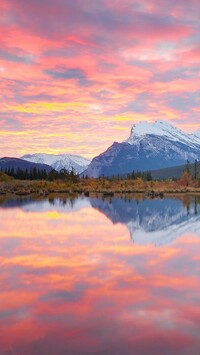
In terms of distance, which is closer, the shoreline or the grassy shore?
the shoreline

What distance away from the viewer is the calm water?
8828 mm

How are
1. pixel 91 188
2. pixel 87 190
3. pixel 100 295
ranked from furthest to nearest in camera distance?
pixel 91 188, pixel 87 190, pixel 100 295

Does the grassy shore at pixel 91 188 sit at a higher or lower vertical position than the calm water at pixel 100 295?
higher

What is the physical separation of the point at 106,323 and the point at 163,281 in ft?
14.3

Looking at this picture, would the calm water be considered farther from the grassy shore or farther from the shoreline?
the grassy shore

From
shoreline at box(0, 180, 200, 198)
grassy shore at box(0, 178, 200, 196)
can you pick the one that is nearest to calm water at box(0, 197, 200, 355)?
shoreline at box(0, 180, 200, 198)

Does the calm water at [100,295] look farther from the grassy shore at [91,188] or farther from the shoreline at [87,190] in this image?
the grassy shore at [91,188]

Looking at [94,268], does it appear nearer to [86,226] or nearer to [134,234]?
[134,234]

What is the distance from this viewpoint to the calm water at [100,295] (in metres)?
8.83

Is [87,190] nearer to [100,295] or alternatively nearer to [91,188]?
[91,188]

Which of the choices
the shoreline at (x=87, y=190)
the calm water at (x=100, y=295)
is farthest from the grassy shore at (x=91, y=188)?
the calm water at (x=100, y=295)

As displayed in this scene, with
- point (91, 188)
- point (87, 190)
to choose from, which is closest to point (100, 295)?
point (87, 190)

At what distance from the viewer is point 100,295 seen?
1201cm

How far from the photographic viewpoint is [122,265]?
1628 cm
